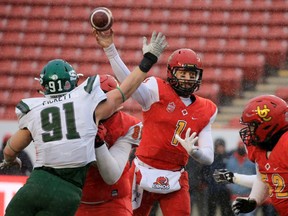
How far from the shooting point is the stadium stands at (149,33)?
11.5m

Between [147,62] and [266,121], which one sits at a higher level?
[147,62]

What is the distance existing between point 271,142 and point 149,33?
7.32 metres

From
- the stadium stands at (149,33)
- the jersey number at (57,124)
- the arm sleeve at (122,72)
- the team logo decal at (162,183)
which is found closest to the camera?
the jersey number at (57,124)

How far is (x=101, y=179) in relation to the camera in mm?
5359

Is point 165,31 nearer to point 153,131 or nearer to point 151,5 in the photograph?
point 151,5

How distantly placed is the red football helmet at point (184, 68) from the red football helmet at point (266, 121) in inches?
34.5

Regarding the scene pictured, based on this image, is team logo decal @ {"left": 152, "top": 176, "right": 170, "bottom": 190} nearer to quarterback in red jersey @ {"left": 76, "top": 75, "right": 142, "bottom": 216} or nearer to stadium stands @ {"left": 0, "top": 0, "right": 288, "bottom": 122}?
quarterback in red jersey @ {"left": 76, "top": 75, "right": 142, "bottom": 216}

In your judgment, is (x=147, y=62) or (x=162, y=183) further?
(x=162, y=183)

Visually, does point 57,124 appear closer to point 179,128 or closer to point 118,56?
point 118,56

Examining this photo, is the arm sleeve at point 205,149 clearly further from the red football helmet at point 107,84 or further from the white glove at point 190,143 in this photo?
the red football helmet at point 107,84

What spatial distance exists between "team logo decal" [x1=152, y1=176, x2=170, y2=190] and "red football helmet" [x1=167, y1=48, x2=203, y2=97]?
61 centimetres

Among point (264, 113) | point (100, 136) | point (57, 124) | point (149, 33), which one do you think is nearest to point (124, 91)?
point (100, 136)

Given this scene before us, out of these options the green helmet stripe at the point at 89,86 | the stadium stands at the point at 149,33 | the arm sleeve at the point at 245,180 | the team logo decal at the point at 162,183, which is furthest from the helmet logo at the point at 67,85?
the stadium stands at the point at 149,33

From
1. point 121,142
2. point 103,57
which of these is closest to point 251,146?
point 121,142
